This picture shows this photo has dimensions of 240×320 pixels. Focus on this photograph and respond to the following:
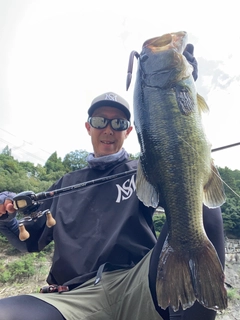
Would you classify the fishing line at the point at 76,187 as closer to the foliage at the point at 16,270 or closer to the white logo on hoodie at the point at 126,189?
the white logo on hoodie at the point at 126,189

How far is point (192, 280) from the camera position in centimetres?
149

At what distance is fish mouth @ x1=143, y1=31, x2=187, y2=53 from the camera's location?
185 cm

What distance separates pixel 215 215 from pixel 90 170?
54.7 inches

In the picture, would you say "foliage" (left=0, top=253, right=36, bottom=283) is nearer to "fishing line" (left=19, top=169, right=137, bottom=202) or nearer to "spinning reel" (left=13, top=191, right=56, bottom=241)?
"spinning reel" (left=13, top=191, right=56, bottom=241)

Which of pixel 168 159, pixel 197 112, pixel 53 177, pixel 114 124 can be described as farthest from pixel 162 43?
pixel 53 177

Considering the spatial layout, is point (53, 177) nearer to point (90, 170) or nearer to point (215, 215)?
point (90, 170)

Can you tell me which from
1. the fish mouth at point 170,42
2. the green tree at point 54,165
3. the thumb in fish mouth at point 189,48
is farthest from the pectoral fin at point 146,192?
the green tree at point 54,165

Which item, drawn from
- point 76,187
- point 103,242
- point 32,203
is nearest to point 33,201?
point 32,203

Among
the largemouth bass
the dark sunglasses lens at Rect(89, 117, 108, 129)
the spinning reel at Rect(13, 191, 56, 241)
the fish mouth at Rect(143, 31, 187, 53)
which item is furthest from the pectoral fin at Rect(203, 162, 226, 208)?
the dark sunglasses lens at Rect(89, 117, 108, 129)

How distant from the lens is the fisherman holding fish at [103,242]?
1.75 metres

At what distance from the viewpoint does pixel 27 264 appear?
18.8 ft

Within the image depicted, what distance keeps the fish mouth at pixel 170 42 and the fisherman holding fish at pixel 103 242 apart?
186 mm

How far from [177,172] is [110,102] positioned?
1337mm

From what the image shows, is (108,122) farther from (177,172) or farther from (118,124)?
(177,172)
